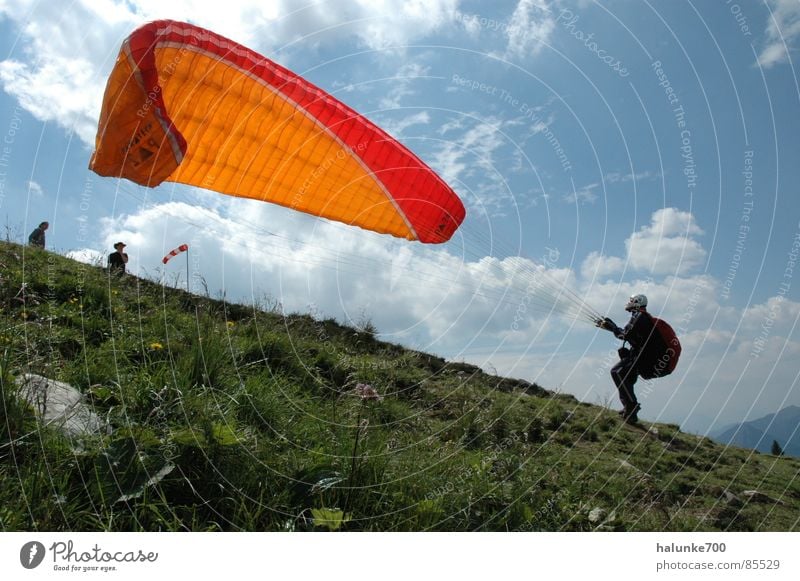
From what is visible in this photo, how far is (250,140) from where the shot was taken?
278 inches

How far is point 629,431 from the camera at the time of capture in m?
7.01

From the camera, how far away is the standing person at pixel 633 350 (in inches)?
261

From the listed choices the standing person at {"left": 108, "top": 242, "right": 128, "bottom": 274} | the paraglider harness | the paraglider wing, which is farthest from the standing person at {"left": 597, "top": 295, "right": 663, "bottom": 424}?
the standing person at {"left": 108, "top": 242, "right": 128, "bottom": 274}

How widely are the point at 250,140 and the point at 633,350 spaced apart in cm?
580

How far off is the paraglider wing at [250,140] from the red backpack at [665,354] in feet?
10.5

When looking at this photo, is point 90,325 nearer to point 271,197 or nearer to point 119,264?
point 271,197

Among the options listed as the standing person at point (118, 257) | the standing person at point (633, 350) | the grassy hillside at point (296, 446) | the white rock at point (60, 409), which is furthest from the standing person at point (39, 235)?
the standing person at point (633, 350)
